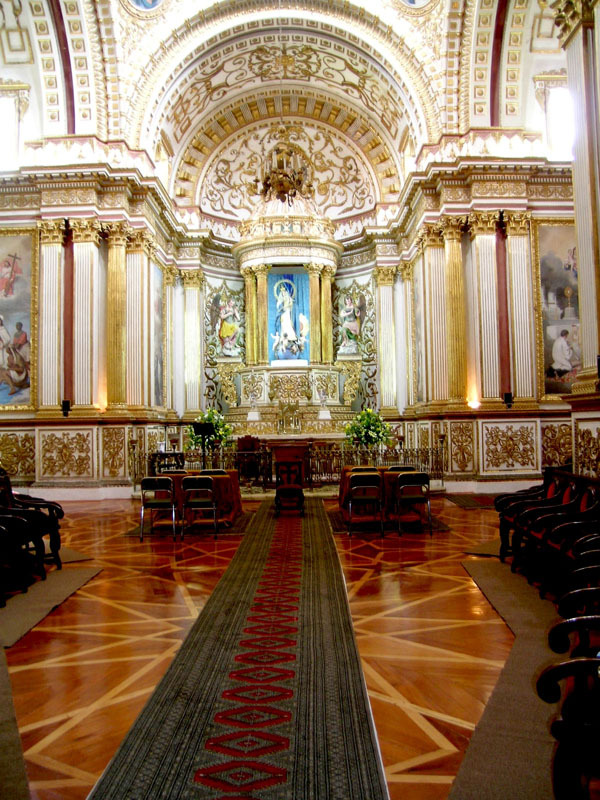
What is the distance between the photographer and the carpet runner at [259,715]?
278cm

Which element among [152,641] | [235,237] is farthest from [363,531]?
[235,237]

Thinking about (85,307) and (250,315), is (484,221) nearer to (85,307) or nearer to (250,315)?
(250,315)

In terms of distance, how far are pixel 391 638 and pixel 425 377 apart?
43.8 ft

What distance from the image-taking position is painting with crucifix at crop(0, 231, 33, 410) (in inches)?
631

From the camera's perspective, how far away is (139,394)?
16625 mm

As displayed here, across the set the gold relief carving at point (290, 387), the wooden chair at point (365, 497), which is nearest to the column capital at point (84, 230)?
the gold relief carving at point (290, 387)

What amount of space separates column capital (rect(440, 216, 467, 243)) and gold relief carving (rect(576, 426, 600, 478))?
377 inches

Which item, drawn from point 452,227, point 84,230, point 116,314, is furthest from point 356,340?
point 84,230

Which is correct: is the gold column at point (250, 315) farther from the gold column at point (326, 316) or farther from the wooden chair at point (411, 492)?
the wooden chair at point (411, 492)

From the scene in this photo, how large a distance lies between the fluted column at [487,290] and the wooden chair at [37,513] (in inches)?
430

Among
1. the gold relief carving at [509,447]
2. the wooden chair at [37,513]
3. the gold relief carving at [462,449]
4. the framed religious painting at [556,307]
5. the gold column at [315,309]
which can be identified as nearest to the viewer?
the wooden chair at [37,513]

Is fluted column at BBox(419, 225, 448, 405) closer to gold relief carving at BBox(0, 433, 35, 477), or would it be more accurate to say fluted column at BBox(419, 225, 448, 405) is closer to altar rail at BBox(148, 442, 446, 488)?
altar rail at BBox(148, 442, 446, 488)

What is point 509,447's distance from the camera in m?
15.1

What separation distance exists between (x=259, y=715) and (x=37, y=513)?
4.40 m
